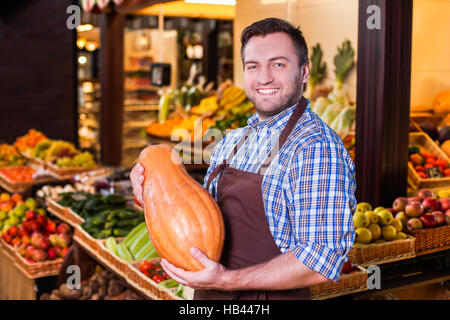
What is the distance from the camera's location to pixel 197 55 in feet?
41.3

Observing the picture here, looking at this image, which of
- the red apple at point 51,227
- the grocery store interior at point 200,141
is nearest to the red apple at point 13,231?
the grocery store interior at point 200,141

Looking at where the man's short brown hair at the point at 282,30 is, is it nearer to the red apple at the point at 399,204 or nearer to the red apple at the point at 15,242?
the red apple at the point at 399,204

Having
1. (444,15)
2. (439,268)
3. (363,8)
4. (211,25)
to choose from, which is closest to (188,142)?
(363,8)

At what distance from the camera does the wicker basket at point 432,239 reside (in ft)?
10.1

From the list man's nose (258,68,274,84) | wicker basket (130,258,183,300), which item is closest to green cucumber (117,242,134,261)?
wicker basket (130,258,183,300)

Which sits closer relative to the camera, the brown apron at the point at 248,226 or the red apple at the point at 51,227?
the brown apron at the point at 248,226

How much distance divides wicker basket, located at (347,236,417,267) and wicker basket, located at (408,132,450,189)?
2.53 ft

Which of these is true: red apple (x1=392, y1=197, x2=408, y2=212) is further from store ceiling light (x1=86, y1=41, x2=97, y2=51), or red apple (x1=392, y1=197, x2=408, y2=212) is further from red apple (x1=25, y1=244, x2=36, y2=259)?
store ceiling light (x1=86, y1=41, x2=97, y2=51)

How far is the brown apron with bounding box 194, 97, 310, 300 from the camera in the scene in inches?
59.1

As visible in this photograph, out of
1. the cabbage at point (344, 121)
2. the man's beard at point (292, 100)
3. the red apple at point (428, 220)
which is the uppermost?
the man's beard at point (292, 100)

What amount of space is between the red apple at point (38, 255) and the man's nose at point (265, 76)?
306 centimetres

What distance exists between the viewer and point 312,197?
1.36m

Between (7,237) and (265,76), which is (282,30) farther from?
(7,237)

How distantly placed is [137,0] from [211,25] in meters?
7.31
